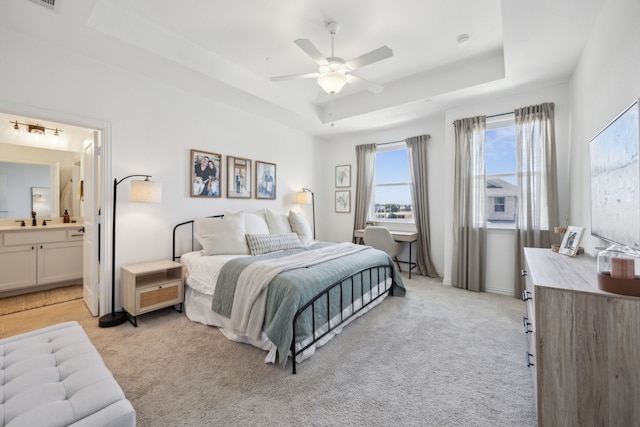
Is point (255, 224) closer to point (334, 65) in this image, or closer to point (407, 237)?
point (334, 65)

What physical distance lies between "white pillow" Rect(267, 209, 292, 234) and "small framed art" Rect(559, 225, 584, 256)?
10.3ft

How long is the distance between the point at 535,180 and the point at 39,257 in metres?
6.69

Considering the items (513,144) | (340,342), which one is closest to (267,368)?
(340,342)

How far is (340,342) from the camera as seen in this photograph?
250 cm

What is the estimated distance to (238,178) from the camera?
4285 mm

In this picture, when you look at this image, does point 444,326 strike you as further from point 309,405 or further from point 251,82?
point 251,82

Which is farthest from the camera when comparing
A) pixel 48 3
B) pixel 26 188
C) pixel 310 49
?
pixel 26 188

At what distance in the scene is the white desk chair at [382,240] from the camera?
14.7ft

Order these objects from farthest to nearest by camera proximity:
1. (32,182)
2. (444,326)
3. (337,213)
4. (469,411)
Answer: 1. (337,213)
2. (32,182)
3. (444,326)
4. (469,411)

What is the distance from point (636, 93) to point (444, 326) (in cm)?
230

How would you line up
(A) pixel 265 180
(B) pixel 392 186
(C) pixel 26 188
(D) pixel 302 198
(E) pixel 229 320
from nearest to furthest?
(E) pixel 229 320
(C) pixel 26 188
(A) pixel 265 180
(D) pixel 302 198
(B) pixel 392 186

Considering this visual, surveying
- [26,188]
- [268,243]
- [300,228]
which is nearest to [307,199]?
[300,228]

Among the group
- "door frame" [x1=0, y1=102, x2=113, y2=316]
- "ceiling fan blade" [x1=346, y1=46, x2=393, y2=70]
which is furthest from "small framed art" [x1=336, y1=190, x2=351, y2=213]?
"door frame" [x1=0, y1=102, x2=113, y2=316]

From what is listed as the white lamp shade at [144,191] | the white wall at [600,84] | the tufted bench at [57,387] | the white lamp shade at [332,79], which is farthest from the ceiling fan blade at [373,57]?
the tufted bench at [57,387]
